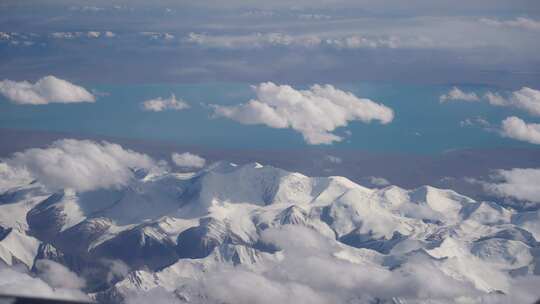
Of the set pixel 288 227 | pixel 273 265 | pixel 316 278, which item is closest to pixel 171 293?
pixel 273 265

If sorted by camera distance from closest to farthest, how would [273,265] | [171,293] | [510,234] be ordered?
1. [171,293]
2. [273,265]
3. [510,234]

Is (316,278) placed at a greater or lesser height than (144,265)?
greater

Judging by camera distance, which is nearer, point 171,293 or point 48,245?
point 171,293

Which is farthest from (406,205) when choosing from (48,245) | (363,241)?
(48,245)

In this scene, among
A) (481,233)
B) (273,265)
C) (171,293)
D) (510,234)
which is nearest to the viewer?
(171,293)

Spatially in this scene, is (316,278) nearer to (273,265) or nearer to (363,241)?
(273,265)

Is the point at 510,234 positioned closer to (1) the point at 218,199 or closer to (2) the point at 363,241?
(2) the point at 363,241

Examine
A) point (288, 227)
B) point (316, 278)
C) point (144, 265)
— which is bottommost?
point (144, 265)
